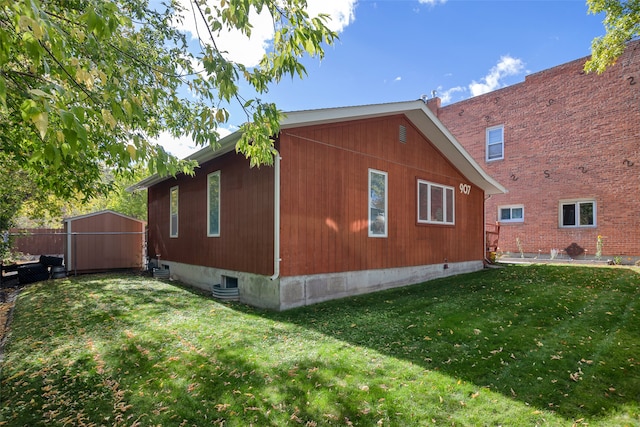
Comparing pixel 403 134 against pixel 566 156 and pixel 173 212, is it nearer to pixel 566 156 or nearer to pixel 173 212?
pixel 173 212

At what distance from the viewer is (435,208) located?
9.99m

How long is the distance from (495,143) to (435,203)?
8.63 metres

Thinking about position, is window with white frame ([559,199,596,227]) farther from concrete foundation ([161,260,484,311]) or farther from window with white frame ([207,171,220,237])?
window with white frame ([207,171,220,237])

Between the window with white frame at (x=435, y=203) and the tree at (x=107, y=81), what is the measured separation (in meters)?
6.36

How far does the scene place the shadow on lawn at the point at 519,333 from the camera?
3.28 meters

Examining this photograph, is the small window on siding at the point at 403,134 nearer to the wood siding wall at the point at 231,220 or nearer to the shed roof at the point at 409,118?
the shed roof at the point at 409,118

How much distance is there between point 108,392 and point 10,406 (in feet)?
2.75

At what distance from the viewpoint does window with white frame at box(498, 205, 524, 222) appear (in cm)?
1527

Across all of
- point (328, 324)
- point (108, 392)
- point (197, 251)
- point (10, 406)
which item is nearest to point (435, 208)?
point (328, 324)

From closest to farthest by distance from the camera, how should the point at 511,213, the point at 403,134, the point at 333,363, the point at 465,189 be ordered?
the point at 333,363 < the point at 403,134 < the point at 465,189 < the point at 511,213

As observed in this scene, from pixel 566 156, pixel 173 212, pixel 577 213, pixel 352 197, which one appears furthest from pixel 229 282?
pixel 566 156

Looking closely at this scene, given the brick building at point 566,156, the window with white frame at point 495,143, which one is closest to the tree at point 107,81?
the brick building at point 566,156

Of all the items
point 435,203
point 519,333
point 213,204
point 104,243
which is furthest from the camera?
point 104,243

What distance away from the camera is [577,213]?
1368cm
